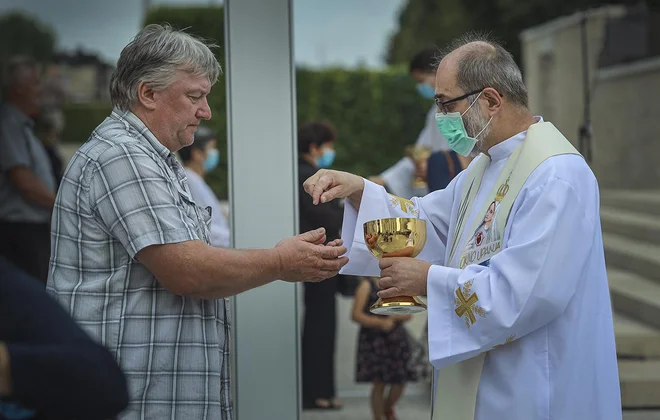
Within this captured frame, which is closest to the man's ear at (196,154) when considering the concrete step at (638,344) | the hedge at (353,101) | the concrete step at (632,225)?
the concrete step at (638,344)

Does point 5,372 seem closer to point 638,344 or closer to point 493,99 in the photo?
point 493,99

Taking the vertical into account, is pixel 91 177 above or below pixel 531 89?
below

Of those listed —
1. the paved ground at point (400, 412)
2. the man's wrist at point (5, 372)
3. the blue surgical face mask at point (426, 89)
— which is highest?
the blue surgical face mask at point (426, 89)

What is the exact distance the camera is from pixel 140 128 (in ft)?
9.27

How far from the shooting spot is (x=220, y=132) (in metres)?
9.96

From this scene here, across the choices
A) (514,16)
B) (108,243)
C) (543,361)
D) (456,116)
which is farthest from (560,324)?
(514,16)

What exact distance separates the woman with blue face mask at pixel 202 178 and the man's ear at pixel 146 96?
3440mm

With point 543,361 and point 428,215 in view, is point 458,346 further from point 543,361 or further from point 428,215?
point 428,215

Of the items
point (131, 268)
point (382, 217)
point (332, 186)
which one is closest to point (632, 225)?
point (382, 217)

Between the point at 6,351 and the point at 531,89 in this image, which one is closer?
the point at 6,351

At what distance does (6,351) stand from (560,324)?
5.40ft

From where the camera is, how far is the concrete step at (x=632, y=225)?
29.6ft

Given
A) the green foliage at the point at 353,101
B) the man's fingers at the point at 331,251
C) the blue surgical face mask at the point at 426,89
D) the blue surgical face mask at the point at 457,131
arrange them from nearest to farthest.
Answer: the man's fingers at the point at 331,251 → the blue surgical face mask at the point at 457,131 → the blue surgical face mask at the point at 426,89 → the green foliage at the point at 353,101

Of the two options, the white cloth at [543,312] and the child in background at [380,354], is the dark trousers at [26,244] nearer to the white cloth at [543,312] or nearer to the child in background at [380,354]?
the child in background at [380,354]
